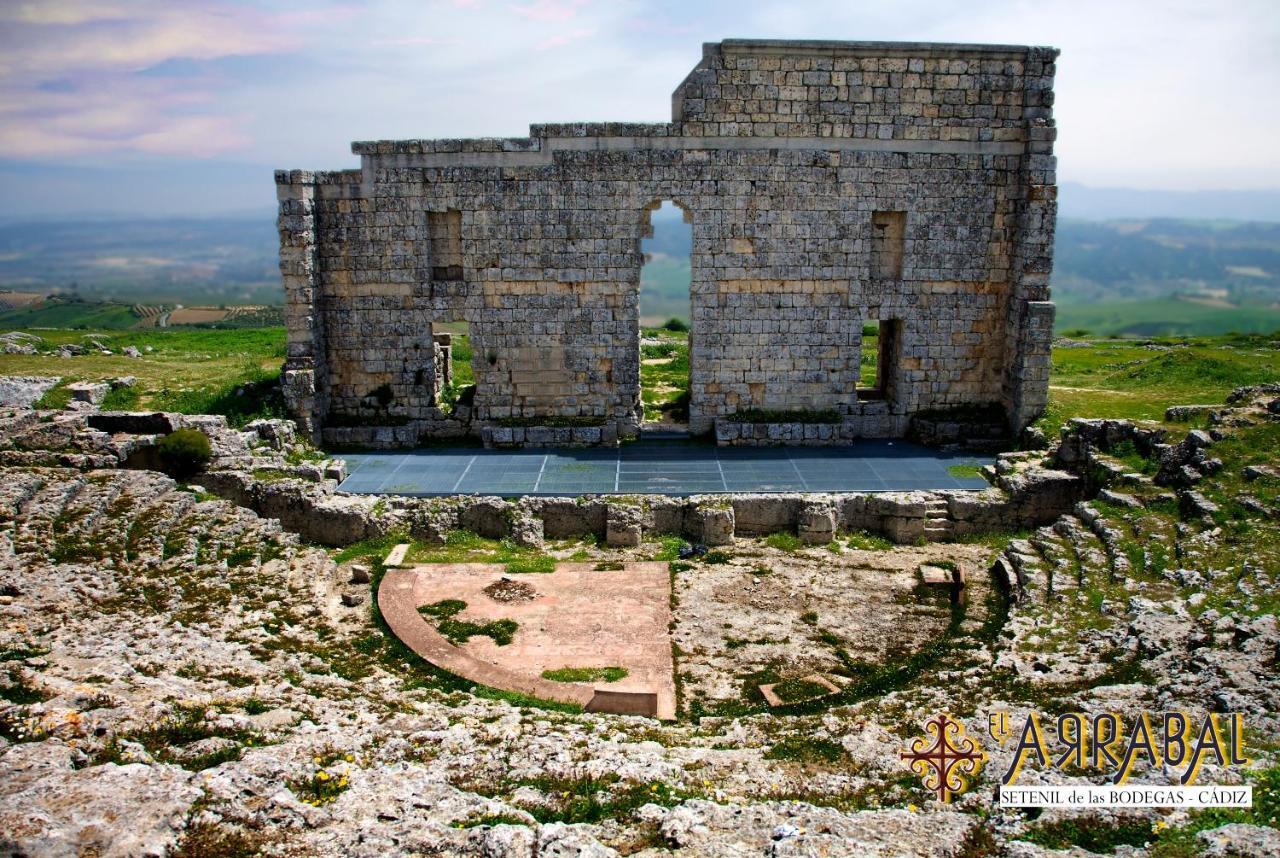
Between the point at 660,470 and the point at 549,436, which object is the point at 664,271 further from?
the point at 660,470

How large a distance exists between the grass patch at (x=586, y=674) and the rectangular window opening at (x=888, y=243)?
444 inches

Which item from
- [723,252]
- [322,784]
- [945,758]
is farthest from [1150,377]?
[322,784]

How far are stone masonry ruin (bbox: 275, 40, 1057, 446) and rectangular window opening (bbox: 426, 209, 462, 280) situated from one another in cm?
4

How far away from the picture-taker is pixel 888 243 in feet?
61.7

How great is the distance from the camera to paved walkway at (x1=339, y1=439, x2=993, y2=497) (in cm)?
1639

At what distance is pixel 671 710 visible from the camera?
10.5 meters

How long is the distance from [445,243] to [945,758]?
14550 millimetres

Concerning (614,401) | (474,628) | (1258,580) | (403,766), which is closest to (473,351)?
(614,401)

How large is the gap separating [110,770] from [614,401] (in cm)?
1301

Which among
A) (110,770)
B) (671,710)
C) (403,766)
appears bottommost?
(671,710)

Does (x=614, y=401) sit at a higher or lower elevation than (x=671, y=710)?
higher

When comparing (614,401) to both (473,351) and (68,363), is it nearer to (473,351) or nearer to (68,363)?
(473,351)

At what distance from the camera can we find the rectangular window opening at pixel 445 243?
1847cm

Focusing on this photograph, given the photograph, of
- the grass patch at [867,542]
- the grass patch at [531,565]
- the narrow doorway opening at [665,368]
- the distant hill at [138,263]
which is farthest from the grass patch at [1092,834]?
the distant hill at [138,263]
